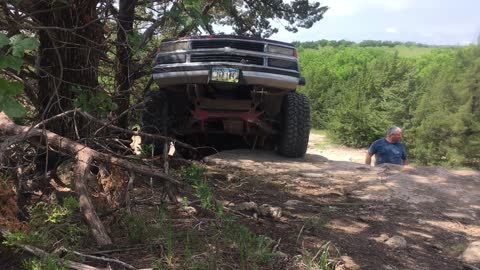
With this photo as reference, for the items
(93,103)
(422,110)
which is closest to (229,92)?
(93,103)

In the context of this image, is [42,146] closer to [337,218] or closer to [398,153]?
[337,218]

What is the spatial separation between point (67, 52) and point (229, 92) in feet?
8.84

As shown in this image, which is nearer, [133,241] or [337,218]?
[133,241]

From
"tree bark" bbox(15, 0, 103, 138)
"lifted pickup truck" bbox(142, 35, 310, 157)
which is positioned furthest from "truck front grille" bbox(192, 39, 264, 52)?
"tree bark" bbox(15, 0, 103, 138)

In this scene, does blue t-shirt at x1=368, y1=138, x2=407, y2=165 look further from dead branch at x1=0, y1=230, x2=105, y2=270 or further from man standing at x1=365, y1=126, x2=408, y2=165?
dead branch at x1=0, y1=230, x2=105, y2=270

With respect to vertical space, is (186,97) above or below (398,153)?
above

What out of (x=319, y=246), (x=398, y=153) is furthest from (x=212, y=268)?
(x=398, y=153)

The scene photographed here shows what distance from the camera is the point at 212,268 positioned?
2312 millimetres

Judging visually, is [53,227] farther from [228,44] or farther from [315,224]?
[228,44]

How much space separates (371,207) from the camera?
12.8 ft

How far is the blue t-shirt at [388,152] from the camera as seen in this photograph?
22.1 feet

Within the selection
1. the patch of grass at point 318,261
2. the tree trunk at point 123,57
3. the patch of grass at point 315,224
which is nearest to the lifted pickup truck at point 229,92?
the tree trunk at point 123,57

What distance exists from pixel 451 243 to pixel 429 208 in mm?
806

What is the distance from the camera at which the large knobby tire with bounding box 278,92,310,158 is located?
6.19 m
